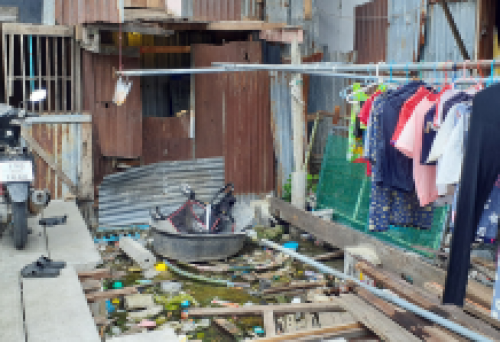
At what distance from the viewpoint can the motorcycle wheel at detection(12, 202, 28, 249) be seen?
20.7ft

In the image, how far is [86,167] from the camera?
1055cm

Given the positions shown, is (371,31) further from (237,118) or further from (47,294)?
(47,294)

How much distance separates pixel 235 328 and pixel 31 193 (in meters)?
3.02

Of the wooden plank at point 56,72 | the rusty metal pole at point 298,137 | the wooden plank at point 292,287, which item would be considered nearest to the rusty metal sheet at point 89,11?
the wooden plank at point 56,72

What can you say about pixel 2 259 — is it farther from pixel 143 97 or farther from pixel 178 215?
pixel 143 97

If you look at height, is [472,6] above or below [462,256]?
above

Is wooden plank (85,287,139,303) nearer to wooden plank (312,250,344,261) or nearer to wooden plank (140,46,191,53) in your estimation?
Result: wooden plank (312,250,344,261)

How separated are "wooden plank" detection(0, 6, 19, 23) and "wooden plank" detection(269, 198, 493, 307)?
19.2 feet

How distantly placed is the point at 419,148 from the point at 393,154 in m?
0.45

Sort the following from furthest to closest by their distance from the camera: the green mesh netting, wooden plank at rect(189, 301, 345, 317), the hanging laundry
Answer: the green mesh netting < wooden plank at rect(189, 301, 345, 317) < the hanging laundry

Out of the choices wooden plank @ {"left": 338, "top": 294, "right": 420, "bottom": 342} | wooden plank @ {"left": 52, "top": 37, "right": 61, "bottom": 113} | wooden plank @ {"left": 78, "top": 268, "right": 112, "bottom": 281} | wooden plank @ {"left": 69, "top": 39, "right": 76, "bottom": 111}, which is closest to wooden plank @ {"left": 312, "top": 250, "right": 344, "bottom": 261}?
wooden plank @ {"left": 338, "top": 294, "right": 420, "bottom": 342}

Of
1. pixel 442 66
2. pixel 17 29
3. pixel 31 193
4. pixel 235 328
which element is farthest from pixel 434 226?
pixel 17 29

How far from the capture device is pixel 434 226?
26.9 ft

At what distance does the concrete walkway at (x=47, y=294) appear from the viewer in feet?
14.2
